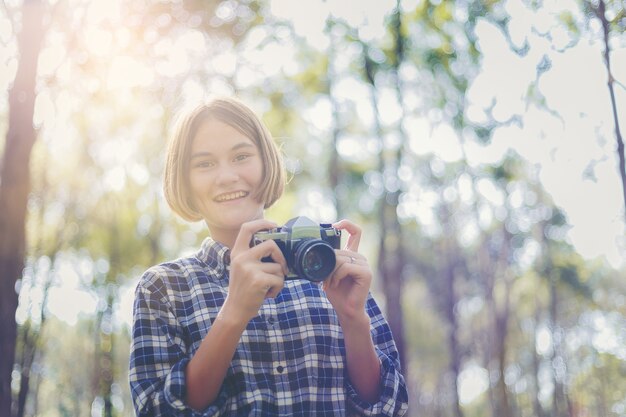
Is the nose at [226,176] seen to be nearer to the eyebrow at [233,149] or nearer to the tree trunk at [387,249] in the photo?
the eyebrow at [233,149]

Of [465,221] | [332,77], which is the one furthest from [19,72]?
[465,221]

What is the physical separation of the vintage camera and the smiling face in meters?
0.16

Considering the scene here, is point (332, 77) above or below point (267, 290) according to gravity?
above

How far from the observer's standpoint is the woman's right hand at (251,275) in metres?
1.74

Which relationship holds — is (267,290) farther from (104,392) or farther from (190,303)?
(104,392)

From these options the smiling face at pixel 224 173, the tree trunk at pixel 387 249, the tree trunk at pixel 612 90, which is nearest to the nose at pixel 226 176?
the smiling face at pixel 224 173

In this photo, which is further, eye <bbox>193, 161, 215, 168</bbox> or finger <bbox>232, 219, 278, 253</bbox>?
eye <bbox>193, 161, 215, 168</bbox>

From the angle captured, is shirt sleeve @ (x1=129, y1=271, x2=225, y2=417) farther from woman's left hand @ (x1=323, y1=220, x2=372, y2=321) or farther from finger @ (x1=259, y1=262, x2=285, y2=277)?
woman's left hand @ (x1=323, y1=220, x2=372, y2=321)

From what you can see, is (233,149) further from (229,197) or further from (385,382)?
(385,382)

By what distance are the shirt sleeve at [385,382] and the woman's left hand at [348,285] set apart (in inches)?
7.2

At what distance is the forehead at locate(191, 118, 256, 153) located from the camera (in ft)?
6.73

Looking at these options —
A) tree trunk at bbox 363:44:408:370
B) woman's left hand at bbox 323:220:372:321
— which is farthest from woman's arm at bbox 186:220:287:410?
tree trunk at bbox 363:44:408:370

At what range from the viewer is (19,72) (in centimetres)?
697

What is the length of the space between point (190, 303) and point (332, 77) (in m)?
13.2
